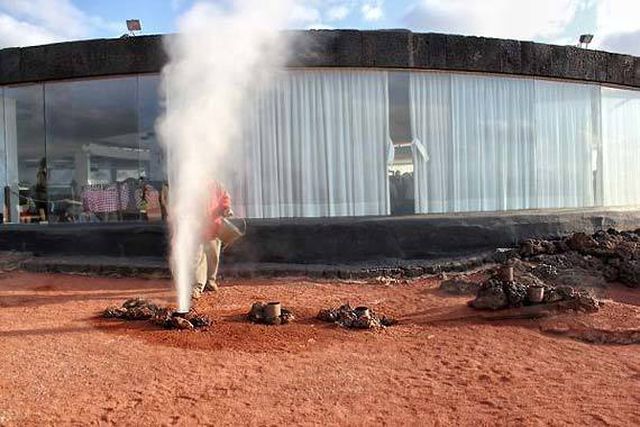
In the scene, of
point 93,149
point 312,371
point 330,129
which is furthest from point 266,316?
point 93,149

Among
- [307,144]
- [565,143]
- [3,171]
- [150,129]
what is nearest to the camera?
[307,144]

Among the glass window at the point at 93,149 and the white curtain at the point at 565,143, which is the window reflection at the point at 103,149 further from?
the white curtain at the point at 565,143

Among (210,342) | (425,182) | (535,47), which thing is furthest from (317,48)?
(210,342)

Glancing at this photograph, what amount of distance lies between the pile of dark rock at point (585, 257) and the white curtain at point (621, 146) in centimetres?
224

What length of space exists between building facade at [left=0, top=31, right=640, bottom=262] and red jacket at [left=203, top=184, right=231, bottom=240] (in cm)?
229

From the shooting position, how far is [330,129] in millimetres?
10242

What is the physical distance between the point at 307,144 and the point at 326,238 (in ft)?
5.37

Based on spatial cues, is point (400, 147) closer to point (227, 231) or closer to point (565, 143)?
point (565, 143)

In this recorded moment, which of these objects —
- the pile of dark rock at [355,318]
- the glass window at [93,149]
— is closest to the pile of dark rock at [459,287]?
the pile of dark rock at [355,318]

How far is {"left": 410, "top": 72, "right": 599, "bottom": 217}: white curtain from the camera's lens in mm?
10570

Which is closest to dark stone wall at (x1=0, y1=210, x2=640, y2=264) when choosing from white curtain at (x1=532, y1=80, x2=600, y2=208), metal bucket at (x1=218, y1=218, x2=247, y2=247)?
white curtain at (x1=532, y1=80, x2=600, y2=208)

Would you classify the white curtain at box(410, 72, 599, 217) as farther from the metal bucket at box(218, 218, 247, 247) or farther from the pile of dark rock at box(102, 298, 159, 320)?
the pile of dark rock at box(102, 298, 159, 320)

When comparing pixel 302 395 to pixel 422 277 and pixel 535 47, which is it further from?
pixel 535 47

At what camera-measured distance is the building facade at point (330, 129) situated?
10.1 meters
